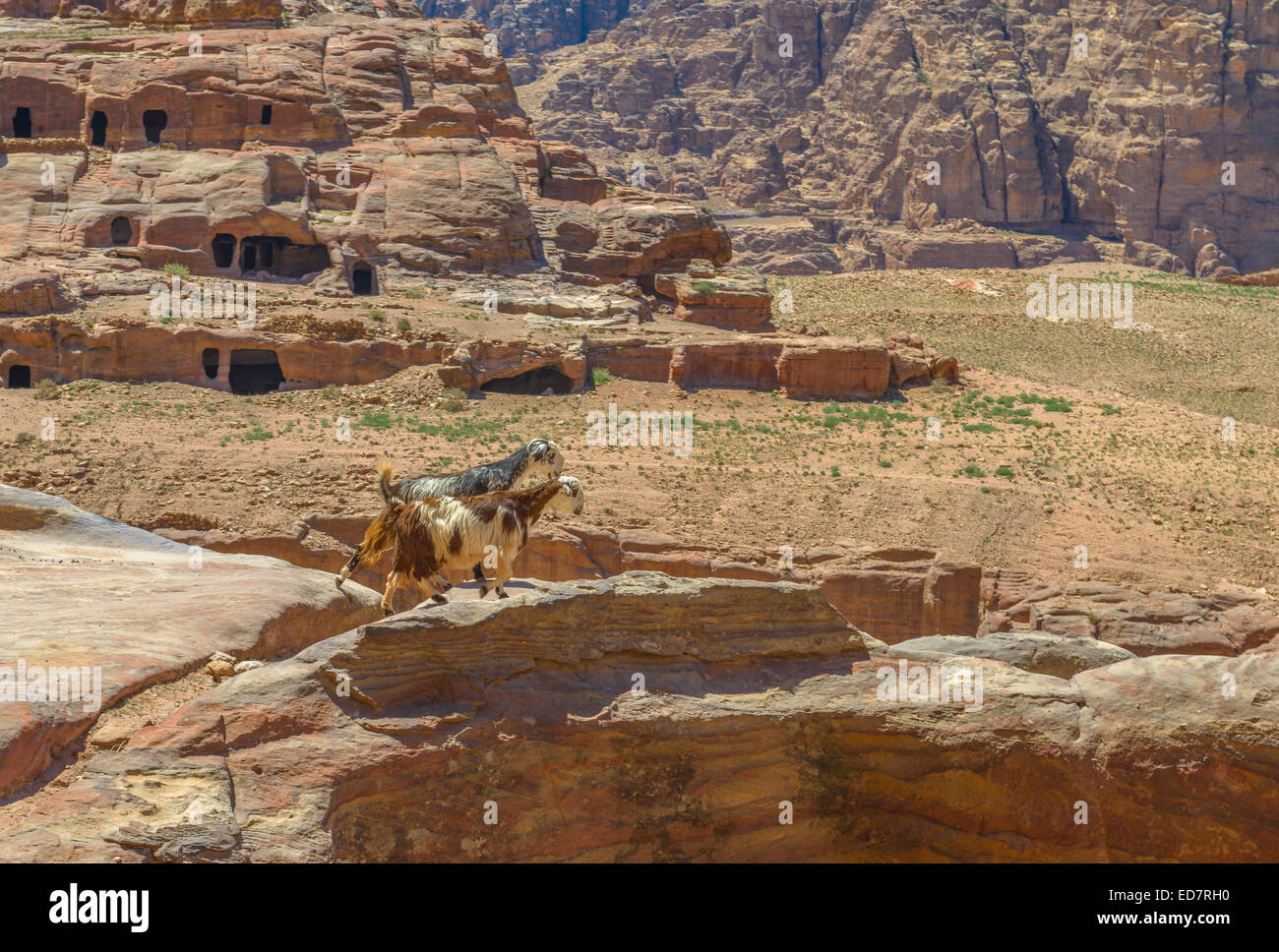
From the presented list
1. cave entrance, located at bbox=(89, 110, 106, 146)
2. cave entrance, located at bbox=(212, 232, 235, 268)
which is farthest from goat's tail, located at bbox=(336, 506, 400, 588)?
cave entrance, located at bbox=(89, 110, 106, 146)

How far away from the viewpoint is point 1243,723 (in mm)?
9859

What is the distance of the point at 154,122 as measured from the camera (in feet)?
156

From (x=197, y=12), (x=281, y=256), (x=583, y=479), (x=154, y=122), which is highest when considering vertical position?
(x=197, y=12)

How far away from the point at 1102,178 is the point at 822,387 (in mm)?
65276

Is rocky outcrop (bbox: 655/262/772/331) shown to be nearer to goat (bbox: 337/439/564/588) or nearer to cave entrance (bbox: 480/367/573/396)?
cave entrance (bbox: 480/367/573/396)

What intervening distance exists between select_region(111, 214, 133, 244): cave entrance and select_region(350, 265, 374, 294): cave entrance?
293 inches

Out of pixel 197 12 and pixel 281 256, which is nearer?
pixel 281 256

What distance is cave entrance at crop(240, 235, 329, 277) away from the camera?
4262 centimetres

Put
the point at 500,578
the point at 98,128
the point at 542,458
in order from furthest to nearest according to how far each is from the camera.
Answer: the point at 98,128, the point at 542,458, the point at 500,578

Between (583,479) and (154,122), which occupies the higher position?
(154,122)

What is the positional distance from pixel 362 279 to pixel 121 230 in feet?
27.2

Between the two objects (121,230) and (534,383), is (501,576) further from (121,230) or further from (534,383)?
(121,230)

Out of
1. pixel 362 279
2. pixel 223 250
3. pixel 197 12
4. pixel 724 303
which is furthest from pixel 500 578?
pixel 197 12

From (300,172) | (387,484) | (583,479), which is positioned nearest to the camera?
(387,484)
